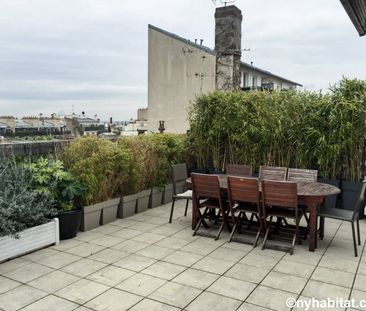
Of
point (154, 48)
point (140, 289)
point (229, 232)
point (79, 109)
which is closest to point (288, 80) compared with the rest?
point (154, 48)

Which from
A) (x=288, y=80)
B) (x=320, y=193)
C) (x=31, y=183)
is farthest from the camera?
(x=288, y=80)

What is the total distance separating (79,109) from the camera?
961cm

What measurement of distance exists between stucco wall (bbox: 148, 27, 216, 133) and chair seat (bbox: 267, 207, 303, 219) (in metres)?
8.85

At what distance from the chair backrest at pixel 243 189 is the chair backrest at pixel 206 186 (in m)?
0.19

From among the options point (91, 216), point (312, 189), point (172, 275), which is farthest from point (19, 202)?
point (312, 189)

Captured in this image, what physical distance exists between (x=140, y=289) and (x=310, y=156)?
4154mm

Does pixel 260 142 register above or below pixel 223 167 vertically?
above

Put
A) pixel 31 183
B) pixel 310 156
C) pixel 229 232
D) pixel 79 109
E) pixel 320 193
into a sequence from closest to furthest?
1. pixel 320 193
2. pixel 31 183
3. pixel 229 232
4. pixel 310 156
5. pixel 79 109

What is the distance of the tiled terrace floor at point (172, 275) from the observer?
2.73 metres

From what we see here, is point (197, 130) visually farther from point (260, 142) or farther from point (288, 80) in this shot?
point (288, 80)

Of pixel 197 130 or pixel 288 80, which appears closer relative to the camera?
pixel 197 130

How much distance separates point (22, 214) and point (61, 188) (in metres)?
0.71

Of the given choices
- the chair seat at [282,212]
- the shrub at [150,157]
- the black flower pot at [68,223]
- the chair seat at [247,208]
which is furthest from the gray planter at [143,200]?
the chair seat at [282,212]

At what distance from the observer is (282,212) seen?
4043 mm
